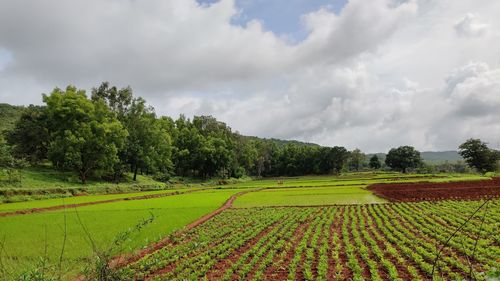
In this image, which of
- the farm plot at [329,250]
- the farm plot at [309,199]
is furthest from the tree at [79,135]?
the farm plot at [329,250]

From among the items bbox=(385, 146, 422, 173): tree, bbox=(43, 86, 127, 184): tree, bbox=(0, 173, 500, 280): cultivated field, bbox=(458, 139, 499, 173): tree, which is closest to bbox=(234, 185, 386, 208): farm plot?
bbox=(0, 173, 500, 280): cultivated field

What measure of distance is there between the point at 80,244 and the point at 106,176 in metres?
56.1

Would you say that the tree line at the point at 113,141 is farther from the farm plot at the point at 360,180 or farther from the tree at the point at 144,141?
the farm plot at the point at 360,180

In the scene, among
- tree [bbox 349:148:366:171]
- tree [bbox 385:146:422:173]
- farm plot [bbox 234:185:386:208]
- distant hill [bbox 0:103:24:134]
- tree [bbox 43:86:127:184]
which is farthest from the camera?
tree [bbox 349:148:366:171]

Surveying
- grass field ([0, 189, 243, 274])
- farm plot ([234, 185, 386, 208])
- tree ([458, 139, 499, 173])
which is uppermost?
tree ([458, 139, 499, 173])

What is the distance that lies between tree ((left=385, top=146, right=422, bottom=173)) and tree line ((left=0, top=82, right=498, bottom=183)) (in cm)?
3621

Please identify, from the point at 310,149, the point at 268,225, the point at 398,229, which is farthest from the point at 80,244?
the point at 310,149

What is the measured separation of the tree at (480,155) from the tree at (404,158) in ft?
119

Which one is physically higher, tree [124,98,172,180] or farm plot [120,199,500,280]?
tree [124,98,172,180]

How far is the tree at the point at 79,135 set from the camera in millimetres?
57438

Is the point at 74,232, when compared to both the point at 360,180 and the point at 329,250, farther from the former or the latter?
the point at 360,180

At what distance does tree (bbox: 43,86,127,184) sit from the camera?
5744 centimetres

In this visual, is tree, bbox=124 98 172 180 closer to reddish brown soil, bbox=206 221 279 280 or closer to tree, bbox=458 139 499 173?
reddish brown soil, bbox=206 221 279 280

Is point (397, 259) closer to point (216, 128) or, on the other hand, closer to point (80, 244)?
point (80, 244)
